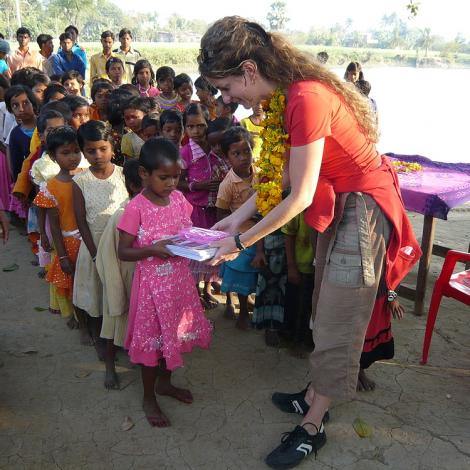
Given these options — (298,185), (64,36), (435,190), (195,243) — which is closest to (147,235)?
(195,243)

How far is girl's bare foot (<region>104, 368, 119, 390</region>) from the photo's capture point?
2.83m

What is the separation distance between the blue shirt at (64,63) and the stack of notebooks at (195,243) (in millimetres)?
7283

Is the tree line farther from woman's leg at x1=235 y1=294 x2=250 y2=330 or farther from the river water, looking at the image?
woman's leg at x1=235 y1=294 x2=250 y2=330

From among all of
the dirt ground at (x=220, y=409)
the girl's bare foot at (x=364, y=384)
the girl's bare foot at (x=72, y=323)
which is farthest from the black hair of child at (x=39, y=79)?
the girl's bare foot at (x=364, y=384)

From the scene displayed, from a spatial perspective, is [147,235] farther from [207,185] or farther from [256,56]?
[207,185]

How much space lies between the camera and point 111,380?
2.84 meters

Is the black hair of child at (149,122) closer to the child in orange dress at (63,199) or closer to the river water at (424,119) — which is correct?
the child in orange dress at (63,199)

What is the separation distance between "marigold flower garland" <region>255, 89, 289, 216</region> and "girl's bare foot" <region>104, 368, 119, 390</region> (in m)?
1.45

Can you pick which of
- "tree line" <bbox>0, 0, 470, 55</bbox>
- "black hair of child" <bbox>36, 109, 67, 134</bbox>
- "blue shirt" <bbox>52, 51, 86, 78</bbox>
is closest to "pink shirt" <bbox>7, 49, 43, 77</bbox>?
"blue shirt" <bbox>52, 51, 86, 78</bbox>

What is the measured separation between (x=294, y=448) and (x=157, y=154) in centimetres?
158

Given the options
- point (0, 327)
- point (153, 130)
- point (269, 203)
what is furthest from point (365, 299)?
point (0, 327)

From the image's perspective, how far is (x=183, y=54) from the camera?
40.6 metres

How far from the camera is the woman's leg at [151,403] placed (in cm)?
253

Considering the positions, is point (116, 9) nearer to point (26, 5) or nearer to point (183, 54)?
point (26, 5)
